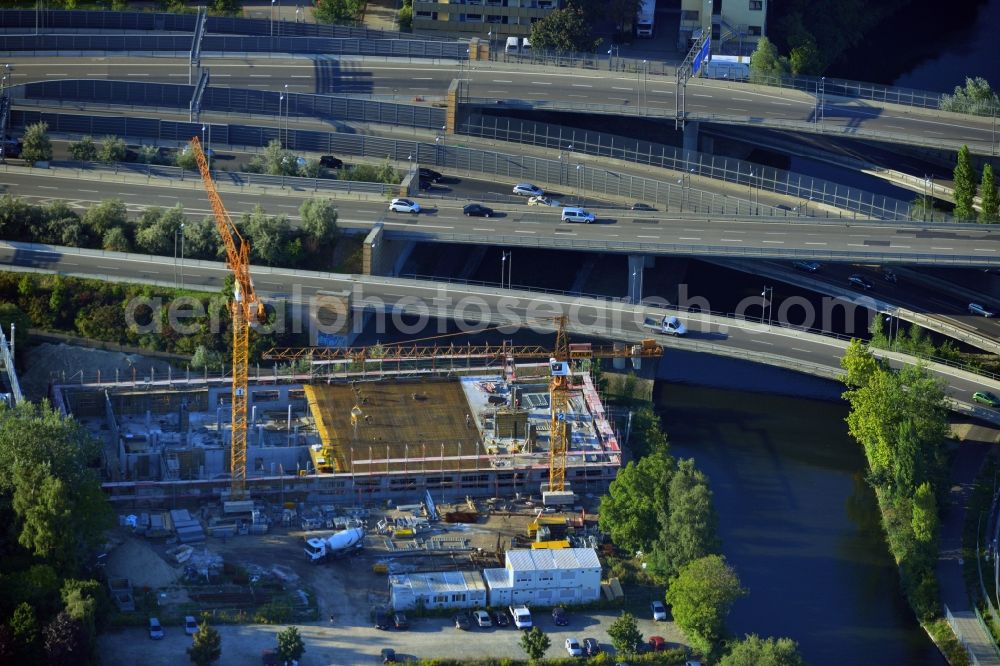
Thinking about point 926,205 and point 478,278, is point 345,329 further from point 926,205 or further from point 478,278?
point 926,205

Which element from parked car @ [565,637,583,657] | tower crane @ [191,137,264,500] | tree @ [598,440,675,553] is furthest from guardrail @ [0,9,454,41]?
parked car @ [565,637,583,657]

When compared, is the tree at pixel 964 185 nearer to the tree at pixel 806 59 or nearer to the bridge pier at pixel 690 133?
the bridge pier at pixel 690 133

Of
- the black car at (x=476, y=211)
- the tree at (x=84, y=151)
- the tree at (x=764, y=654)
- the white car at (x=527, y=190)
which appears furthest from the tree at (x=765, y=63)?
the tree at (x=764, y=654)

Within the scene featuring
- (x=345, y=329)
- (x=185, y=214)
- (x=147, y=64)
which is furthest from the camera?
(x=147, y=64)

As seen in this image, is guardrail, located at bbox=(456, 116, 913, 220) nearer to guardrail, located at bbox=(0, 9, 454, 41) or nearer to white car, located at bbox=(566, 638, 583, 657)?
guardrail, located at bbox=(0, 9, 454, 41)

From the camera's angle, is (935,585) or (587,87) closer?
(935,585)

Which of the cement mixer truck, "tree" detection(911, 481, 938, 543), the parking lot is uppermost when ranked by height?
"tree" detection(911, 481, 938, 543)

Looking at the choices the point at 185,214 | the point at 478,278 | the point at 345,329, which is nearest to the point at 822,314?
the point at 478,278
